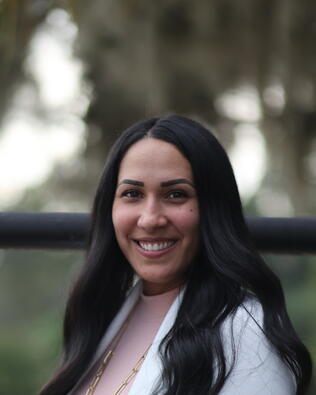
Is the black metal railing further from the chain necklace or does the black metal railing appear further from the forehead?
the chain necklace

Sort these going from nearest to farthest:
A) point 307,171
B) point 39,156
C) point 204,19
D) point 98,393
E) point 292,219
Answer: point 292,219 < point 98,393 < point 204,19 < point 307,171 < point 39,156

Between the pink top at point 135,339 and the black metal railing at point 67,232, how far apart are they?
0.30 m

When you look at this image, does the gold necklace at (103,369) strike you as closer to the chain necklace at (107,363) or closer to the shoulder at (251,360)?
the chain necklace at (107,363)

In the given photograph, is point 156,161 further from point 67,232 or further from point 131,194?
point 67,232

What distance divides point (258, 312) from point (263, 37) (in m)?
5.73

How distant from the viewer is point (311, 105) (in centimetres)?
749

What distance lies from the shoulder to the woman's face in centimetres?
21

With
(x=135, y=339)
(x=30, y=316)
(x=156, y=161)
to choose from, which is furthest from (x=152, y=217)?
(x=30, y=316)

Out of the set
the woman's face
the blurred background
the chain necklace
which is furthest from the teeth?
the blurred background

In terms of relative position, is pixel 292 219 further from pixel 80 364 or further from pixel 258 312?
pixel 80 364

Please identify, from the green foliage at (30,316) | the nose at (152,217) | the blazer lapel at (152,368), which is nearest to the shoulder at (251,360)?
the blazer lapel at (152,368)

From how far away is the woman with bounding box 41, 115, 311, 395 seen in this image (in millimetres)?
1831

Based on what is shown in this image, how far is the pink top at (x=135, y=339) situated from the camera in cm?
204

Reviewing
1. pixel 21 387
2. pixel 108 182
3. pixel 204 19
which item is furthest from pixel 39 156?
pixel 108 182
